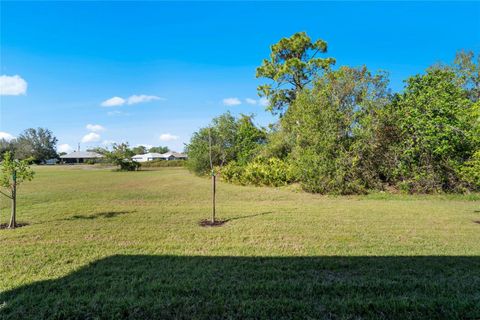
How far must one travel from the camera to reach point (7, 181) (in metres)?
5.25

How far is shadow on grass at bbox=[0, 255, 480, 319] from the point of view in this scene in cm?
227

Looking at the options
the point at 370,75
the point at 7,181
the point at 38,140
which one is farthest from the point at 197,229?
the point at 38,140

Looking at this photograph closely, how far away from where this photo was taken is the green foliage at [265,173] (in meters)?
12.6

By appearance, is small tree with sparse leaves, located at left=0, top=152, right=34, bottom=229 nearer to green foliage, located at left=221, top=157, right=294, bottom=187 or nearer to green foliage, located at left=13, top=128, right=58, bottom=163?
green foliage, located at left=221, top=157, right=294, bottom=187

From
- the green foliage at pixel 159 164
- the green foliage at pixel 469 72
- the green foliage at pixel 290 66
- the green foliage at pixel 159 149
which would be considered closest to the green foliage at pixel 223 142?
the green foliage at pixel 290 66

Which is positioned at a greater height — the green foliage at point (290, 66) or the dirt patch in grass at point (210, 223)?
the green foliage at point (290, 66)

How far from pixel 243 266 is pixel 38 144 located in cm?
9294

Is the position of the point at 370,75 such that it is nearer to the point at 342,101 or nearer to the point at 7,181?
the point at 342,101

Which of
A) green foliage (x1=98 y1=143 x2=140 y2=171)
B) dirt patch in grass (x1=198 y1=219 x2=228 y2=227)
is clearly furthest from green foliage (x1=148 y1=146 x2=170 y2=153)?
dirt patch in grass (x1=198 y1=219 x2=228 y2=227)

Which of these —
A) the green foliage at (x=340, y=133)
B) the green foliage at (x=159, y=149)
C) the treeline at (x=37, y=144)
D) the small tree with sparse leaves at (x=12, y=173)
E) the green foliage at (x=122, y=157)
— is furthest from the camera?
the green foliage at (x=159, y=149)

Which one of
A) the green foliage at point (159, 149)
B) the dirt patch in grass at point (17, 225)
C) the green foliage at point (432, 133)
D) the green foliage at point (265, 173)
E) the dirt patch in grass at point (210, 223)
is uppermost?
the green foliage at point (159, 149)

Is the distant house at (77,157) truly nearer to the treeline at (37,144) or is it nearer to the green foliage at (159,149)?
the treeline at (37,144)

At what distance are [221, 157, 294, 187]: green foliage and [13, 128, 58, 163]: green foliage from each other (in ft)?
252

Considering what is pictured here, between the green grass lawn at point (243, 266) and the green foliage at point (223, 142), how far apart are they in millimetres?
14021
